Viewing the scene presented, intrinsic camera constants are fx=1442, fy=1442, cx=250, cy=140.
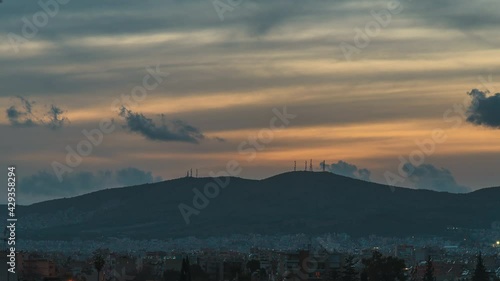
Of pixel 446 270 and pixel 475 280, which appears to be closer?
pixel 475 280

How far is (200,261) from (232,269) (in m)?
20.6

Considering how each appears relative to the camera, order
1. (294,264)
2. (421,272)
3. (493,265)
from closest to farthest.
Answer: (294,264)
(421,272)
(493,265)

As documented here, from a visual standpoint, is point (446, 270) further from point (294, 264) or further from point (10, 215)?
point (10, 215)

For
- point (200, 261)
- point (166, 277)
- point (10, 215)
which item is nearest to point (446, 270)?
point (200, 261)

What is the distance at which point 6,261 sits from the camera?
68.9 metres

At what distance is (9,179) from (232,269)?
90.4m

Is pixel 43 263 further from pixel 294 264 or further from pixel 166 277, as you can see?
pixel 294 264

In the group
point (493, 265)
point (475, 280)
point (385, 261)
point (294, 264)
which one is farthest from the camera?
point (493, 265)

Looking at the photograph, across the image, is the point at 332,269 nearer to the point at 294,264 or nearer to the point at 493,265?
the point at 294,264

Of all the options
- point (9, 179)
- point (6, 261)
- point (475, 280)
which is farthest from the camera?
point (475, 280)

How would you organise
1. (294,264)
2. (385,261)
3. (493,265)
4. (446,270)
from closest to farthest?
(385,261) < (294,264) < (446,270) < (493,265)

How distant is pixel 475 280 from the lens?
108062 millimetres

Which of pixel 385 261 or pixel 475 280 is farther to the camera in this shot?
pixel 385 261

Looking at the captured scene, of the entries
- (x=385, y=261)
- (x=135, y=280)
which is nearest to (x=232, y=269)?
(x=135, y=280)
